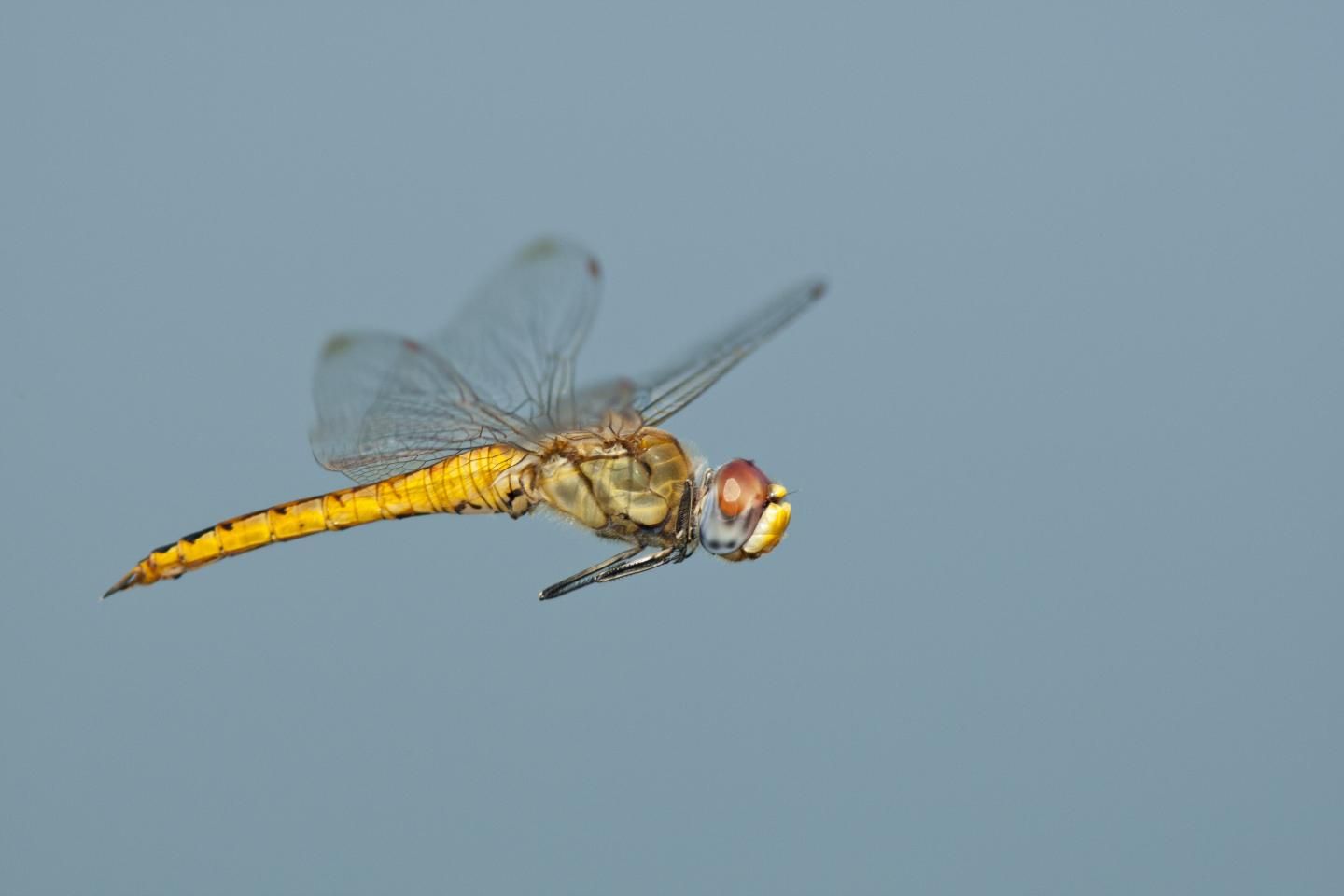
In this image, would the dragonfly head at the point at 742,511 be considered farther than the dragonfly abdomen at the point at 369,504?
No

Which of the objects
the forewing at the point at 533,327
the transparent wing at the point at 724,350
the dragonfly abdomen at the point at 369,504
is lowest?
the dragonfly abdomen at the point at 369,504

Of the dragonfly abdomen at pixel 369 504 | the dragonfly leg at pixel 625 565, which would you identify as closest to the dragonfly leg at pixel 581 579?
the dragonfly leg at pixel 625 565

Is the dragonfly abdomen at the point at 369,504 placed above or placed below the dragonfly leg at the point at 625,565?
above

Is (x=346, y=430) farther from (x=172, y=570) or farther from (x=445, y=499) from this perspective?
(x=172, y=570)

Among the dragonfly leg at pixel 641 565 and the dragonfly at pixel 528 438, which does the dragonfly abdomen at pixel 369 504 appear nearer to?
the dragonfly at pixel 528 438

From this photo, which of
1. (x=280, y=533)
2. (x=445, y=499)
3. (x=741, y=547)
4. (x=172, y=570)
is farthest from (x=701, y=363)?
(x=172, y=570)

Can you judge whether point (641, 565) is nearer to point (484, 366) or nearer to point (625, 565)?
point (625, 565)

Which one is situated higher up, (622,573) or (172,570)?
(172,570)

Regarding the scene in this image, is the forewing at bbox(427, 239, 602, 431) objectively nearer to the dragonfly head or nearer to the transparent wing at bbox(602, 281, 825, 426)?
the transparent wing at bbox(602, 281, 825, 426)
